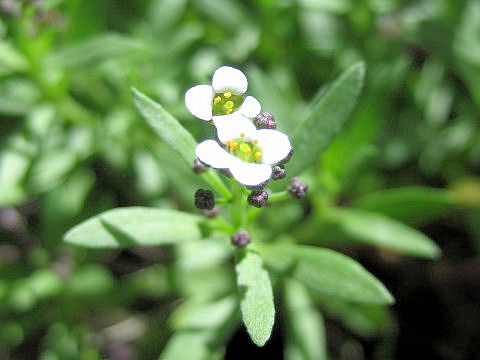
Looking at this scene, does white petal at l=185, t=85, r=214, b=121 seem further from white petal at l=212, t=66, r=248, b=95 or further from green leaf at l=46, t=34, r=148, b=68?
green leaf at l=46, t=34, r=148, b=68

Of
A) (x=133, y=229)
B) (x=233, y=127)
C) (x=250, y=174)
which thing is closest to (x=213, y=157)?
(x=250, y=174)

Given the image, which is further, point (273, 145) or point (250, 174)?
point (273, 145)

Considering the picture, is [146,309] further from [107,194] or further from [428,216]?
[428,216]

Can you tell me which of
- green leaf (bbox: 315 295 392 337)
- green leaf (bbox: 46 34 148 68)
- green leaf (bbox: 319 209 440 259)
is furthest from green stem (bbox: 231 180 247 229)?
green leaf (bbox: 315 295 392 337)

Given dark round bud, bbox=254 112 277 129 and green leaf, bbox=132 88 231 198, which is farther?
green leaf, bbox=132 88 231 198

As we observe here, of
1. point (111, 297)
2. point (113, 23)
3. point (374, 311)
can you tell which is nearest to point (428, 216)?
point (374, 311)

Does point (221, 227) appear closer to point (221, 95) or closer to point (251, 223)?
point (251, 223)

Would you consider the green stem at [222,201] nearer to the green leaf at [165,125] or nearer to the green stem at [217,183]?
the green stem at [217,183]
